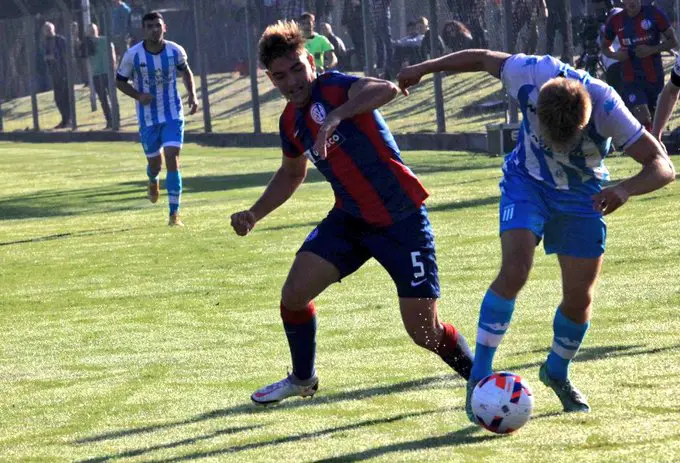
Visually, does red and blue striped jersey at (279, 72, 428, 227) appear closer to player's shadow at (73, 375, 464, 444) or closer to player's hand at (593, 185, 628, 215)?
player's shadow at (73, 375, 464, 444)

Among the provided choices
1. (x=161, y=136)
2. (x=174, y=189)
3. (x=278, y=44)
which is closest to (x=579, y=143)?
(x=278, y=44)

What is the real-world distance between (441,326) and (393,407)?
1.40ft

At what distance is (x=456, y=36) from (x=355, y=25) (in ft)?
10.4

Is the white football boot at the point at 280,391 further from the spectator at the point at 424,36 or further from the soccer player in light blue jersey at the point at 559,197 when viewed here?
the spectator at the point at 424,36

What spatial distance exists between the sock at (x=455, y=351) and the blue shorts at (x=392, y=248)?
0.20 metres

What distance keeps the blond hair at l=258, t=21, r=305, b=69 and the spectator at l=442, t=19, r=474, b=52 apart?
16526 mm

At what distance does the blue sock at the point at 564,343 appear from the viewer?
671cm

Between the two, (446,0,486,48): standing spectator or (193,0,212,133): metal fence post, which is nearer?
(446,0,486,48): standing spectator

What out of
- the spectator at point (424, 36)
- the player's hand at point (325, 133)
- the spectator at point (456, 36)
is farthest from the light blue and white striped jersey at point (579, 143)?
the spectator at point (424, 36)

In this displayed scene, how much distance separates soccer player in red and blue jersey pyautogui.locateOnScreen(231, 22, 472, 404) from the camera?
6875mm

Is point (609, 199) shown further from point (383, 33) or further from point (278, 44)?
point (383, 33)

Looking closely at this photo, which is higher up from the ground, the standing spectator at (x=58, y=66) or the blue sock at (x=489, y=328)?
the blue sock at (x=489, y=328)

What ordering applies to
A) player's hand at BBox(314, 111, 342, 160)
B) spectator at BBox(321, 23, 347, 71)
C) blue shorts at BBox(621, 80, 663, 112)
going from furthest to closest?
1. spectator at BBox(321, 23, 347, 71)
2. blue shorts at BBox(621, 80, 663, 112)
3. player's hand at BBox(314, 111, 342, 160)

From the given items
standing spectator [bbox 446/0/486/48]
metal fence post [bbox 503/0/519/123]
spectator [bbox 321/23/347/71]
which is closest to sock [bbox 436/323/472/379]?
metal fence post [bbox 503/0/519/123]
